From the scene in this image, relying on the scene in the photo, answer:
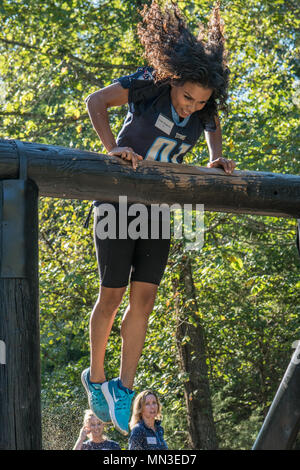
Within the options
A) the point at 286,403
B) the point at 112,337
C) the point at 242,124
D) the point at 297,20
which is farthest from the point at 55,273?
the point at 286,403

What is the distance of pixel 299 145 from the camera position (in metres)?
7.91

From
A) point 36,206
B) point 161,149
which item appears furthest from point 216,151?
point 36,206

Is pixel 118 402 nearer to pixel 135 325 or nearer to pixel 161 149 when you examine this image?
pixel 135 325

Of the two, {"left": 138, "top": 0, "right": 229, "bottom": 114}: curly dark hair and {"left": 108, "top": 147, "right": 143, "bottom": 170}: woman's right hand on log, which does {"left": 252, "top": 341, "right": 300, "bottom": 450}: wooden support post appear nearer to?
{"left": 108, "top": 147, "right": 143, "bottom": 170}: woman's right hand on log

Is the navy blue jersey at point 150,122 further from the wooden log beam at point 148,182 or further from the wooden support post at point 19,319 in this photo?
the wooden support post at point 19,319

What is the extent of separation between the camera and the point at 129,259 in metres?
2.93

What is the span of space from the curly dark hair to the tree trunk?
225 inches

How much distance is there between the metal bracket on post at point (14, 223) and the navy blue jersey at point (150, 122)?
64cm

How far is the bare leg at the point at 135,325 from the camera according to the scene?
2979mm

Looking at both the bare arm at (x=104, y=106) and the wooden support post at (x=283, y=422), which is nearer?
the wooden support post at (x=283, y=422)

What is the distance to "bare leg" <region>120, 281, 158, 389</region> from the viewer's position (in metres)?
2.98

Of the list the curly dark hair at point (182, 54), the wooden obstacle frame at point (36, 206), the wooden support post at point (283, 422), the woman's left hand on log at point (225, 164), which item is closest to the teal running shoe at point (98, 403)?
the wooden obstacle frame at point (36, 206)

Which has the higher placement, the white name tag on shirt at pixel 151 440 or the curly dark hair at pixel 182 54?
the curly dark hair at pixel 182 54

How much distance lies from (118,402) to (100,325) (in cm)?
35
